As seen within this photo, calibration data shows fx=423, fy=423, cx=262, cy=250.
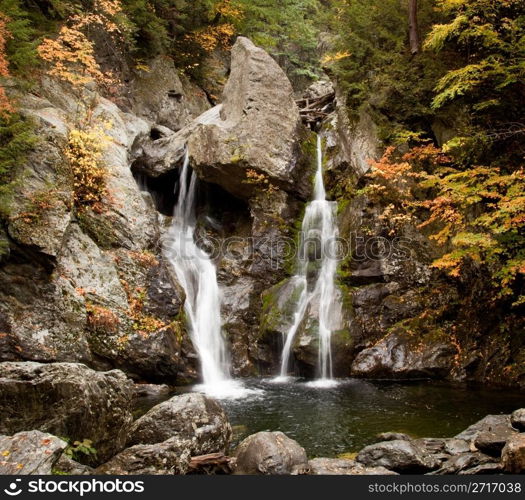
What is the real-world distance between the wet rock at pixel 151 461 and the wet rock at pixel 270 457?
975 millimetres

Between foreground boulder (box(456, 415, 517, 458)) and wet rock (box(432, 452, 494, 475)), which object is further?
foreground boulder (box(456, 415, 517, 458))

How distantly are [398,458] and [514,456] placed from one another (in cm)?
144

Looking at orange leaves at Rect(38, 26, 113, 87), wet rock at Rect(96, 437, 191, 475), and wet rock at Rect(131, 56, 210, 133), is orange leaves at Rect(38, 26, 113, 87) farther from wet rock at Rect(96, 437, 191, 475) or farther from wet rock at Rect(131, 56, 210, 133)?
wet rock at Rect(96, 437, 191, 475)

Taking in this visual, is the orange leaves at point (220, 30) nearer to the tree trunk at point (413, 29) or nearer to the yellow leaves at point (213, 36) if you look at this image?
the yellow leaves at point (213, 36)

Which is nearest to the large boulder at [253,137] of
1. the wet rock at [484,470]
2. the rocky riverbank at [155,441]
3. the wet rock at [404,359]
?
the wet rock at [404,359]

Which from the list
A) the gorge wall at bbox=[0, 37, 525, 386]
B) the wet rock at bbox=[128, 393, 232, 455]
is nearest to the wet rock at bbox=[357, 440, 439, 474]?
the wet rock at bbox=[128, 393, 232, 455]

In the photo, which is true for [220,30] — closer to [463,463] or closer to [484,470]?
[463,463]

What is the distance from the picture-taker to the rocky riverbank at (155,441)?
4.62m

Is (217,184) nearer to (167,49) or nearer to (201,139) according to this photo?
(201,139)

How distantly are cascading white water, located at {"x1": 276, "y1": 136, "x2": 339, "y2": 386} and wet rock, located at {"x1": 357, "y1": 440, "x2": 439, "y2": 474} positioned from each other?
15.0ft

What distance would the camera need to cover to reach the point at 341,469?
575 centimetres

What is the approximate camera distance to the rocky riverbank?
4.62m

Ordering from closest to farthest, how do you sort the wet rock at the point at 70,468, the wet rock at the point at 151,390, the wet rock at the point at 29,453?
the wet rock at the point at 29,453 < the wet rock at the point at 70,468 < the wet rock at the point at 151,390

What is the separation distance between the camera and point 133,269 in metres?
11.2
